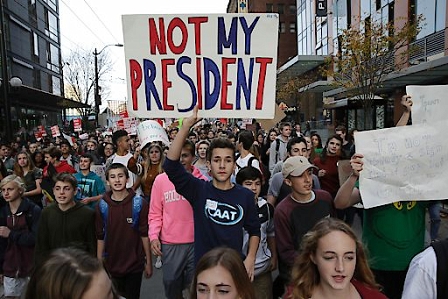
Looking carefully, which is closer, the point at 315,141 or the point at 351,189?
the point at 351,189

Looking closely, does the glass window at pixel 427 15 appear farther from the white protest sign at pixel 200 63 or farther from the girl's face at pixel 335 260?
Result: the girl's face at pixel 335 260

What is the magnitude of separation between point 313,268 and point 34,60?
4418 cm

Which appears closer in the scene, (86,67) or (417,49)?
(417,49)

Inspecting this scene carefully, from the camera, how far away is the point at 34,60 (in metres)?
41.5

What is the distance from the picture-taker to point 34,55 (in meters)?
41.6

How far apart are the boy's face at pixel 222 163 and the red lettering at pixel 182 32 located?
0.88m

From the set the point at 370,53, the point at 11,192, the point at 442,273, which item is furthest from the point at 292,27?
the point at 442,273

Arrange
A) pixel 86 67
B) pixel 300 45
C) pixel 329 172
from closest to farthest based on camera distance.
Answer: pixel 329 172, pixel 300 45, pixel 86 67

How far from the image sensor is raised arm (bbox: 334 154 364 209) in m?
3.36

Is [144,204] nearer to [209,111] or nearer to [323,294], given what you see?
[209,111]

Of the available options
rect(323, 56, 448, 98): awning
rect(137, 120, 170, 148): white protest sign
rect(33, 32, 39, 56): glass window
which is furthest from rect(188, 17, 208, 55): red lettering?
rect(33, 32, 39, 56): glass window

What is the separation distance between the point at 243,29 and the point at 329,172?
3426 mm

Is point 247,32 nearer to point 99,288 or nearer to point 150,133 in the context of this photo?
point 99,288

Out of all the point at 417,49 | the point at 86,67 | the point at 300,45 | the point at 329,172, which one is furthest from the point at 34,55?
the point at 329,172
